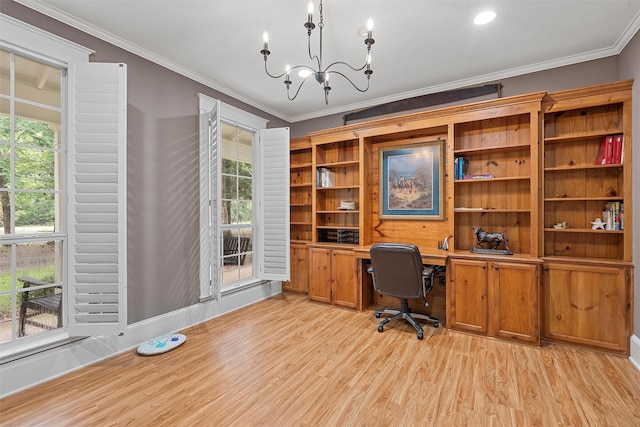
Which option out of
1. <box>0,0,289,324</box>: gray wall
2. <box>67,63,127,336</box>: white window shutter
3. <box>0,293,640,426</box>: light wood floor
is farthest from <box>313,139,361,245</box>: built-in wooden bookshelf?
<box>67,63,127,336</box>: white window shutter

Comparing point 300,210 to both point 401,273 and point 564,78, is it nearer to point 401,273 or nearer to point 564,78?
point 401,273

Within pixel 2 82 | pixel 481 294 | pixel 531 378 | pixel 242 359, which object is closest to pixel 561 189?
pixel 481 294

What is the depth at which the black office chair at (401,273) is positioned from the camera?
2863 millimetres

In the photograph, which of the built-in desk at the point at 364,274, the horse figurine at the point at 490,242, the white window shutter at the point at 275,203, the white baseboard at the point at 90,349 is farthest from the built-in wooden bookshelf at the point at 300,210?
the horse figurine at the point at 490,242

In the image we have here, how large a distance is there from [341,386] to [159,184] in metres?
2.50

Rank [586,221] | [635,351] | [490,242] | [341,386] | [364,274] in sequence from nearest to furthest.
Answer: [341,386] → [635,351] → [586,221] → [490,242] → [364,274]

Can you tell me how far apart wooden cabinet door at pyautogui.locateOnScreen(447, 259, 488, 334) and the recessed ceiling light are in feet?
7.08

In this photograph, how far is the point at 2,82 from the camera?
2.07m

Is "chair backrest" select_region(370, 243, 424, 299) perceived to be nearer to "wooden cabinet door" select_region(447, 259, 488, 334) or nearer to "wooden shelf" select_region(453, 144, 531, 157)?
"wooden cabinet door" select_region(447, 259, 488, 334)

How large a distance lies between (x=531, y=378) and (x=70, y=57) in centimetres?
439

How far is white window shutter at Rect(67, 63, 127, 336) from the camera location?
2275 millimetres

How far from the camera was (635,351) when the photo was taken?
2.37 metres

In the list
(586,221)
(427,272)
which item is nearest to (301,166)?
(427,272)

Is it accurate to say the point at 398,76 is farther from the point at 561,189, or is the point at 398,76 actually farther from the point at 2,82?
the point at 2,82
